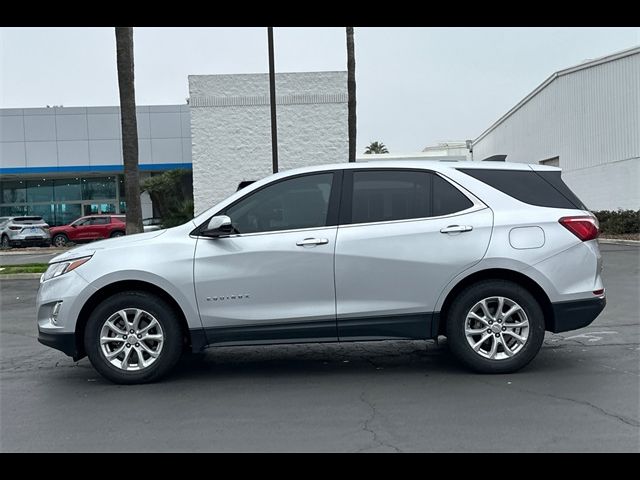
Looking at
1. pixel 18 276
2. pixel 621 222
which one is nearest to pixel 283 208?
pixel 18 276

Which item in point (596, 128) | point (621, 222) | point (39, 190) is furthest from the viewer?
point (39, 190)

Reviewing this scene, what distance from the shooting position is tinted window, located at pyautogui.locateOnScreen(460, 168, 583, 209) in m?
5.88

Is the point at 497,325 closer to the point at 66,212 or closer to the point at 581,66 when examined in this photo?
the point at 581,66

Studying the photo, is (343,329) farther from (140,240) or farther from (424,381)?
(140,240)

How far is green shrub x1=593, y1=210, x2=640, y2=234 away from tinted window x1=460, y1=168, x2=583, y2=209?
660 inches

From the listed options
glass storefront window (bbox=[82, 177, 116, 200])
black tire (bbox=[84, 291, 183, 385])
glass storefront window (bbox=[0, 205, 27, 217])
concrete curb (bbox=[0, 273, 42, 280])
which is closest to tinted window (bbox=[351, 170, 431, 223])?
black tire (bbox=[84, 291, 183, 385])

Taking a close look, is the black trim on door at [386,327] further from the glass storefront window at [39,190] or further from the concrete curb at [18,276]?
the glass storefront window at [39,190]

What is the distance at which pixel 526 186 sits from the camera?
235 inches

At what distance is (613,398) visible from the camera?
5105 millimetres

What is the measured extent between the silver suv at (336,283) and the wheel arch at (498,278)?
1 cm

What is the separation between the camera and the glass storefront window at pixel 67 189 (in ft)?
133

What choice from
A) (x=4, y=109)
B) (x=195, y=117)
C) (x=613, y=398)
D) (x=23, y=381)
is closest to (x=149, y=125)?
(x=4, y=109)

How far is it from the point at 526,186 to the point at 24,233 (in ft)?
90.0

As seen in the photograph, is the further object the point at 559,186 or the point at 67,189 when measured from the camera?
the point at 67,189
